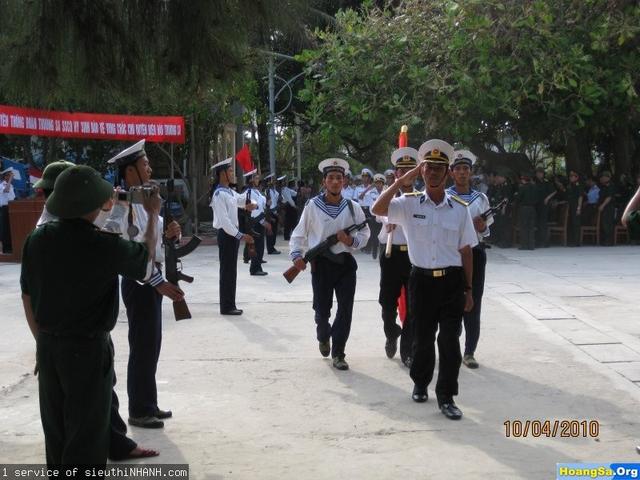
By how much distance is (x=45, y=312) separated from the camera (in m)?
4.05

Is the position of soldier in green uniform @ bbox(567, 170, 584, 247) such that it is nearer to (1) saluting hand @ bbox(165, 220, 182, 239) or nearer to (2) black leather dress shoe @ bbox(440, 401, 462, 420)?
(2) black leather dress shoe @ bbox(440, 401, 462, 420)

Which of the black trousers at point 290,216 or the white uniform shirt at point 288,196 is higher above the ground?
the white uniform shirt at point 288,196

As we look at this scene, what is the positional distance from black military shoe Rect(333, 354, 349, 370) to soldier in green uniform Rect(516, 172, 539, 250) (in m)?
12.8

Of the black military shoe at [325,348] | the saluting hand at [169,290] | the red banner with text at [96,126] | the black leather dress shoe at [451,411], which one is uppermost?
the red banner with text at [96,126]

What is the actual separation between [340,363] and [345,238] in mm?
1085

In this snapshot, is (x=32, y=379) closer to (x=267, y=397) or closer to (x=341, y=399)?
(x=267, y=397)

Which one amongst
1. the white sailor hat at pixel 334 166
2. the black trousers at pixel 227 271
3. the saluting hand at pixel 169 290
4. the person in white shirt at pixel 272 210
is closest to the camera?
the saluting hand at pixel 169 290

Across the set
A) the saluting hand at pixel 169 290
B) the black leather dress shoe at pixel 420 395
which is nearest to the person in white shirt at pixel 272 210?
the black leather dress shoe at pixel 420 395

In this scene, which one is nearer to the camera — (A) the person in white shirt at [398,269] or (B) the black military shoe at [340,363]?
(B) the black military shoe at [340,363]

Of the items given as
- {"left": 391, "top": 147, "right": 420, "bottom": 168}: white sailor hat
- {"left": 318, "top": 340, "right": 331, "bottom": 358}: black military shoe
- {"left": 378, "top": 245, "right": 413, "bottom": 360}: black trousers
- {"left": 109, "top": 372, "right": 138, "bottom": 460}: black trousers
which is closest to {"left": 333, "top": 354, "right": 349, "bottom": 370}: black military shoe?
{"left": 318, "top": 340, "right": 331, "bottom": 358}: black military shoe

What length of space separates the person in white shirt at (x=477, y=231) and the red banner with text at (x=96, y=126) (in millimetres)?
12512

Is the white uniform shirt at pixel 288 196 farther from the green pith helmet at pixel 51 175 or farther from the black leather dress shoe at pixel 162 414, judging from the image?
the green pith helmet at pixel 51 175

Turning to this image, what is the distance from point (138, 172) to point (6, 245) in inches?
588

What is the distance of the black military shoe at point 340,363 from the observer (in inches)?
301
